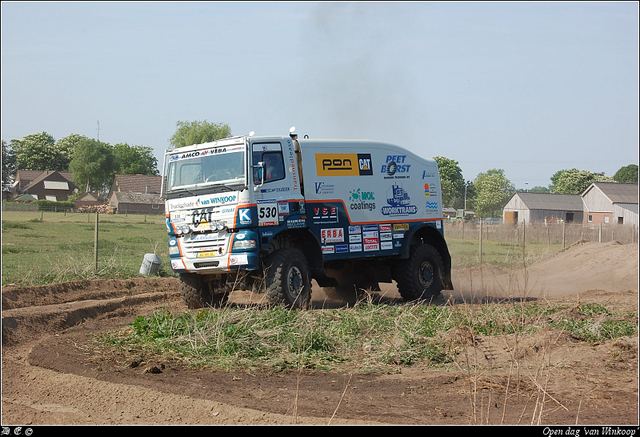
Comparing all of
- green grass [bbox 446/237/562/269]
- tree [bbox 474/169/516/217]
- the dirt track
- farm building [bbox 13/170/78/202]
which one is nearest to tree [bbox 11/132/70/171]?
farm building [bbox 13/170/78/202]

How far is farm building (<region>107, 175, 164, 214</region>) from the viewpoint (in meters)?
79.8

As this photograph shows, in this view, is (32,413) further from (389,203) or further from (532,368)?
(389,203)

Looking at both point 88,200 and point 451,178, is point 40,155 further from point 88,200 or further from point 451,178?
point 451,178

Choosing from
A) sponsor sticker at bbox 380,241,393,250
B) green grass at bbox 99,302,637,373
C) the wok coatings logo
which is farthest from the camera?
sponsor sticker at bbox 380,241,393,250

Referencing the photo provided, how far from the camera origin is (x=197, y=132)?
7138 centimetres

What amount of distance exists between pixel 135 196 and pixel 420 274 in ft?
238

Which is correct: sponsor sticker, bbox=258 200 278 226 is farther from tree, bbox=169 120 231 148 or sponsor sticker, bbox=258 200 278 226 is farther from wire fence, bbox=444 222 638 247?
tree, bbox=169 120 231 148

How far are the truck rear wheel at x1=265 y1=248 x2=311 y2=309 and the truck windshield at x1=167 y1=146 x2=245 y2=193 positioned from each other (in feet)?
5.35

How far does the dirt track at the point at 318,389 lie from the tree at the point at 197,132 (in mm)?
59803

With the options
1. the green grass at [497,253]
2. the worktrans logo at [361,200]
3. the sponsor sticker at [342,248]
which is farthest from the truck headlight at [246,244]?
the green grass at [497,253]

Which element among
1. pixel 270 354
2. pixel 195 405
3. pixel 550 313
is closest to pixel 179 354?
pixel 270 354

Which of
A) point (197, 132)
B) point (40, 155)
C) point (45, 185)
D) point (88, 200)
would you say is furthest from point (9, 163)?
point (197, 132)

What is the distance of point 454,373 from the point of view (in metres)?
7.39
